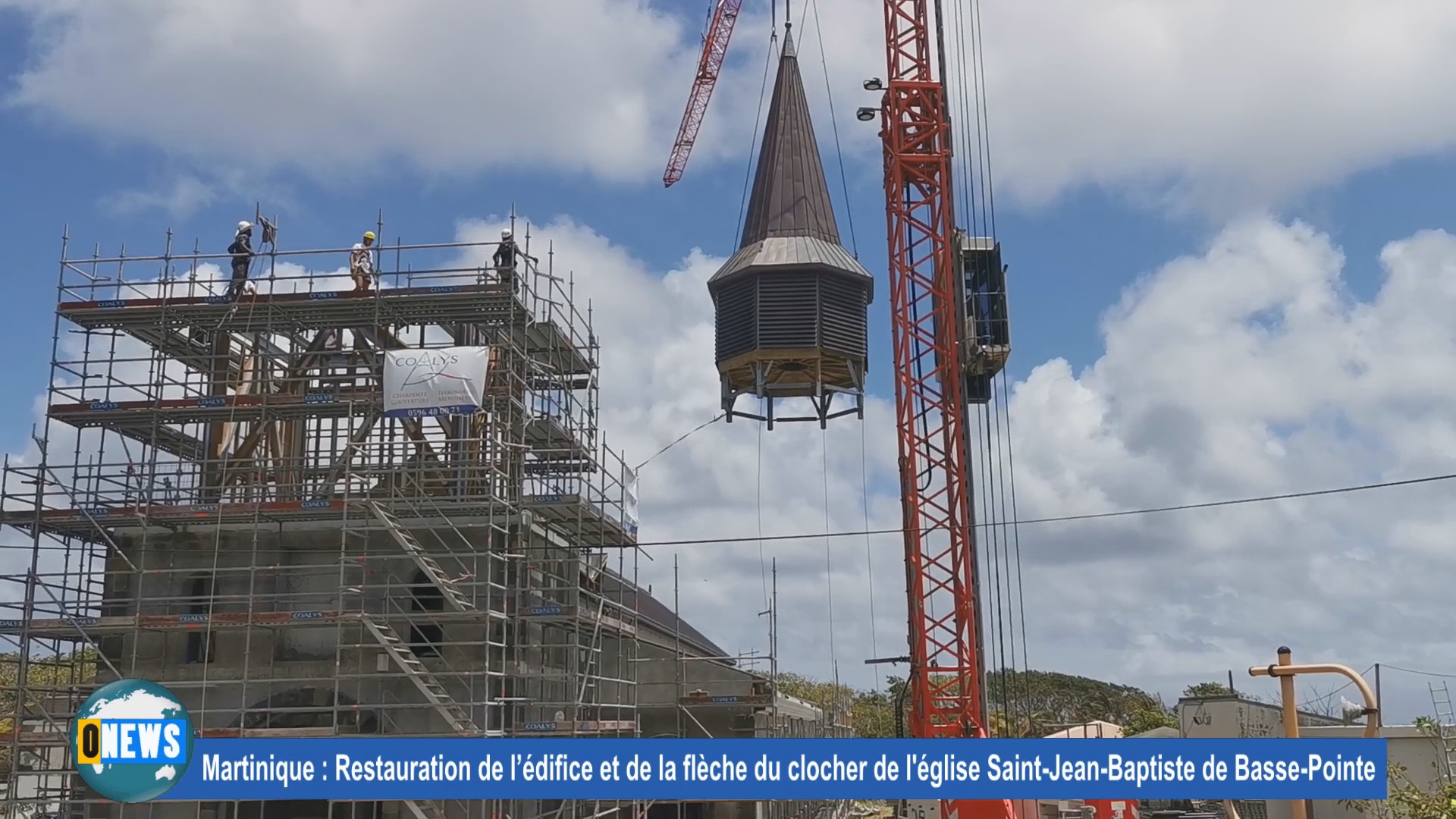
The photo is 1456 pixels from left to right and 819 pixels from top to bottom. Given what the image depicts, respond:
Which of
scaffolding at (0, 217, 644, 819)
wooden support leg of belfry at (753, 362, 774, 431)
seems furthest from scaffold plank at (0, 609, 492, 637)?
wooden support leg of belfry at (753, 362, 774, 431)

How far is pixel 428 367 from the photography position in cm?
2683

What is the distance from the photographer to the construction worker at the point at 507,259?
27688 mm

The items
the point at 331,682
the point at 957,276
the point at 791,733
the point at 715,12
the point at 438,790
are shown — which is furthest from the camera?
the point at 715,12

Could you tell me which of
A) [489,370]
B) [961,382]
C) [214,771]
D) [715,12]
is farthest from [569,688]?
[715,12]

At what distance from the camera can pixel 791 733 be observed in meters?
43.2

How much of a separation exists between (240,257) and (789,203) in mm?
15185

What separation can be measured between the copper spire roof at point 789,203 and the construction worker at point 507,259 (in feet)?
29.4

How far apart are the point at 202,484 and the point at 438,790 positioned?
1400 centimetres

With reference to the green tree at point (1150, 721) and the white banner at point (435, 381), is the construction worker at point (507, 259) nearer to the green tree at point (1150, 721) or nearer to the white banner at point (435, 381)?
the white banner at point (435, 381)

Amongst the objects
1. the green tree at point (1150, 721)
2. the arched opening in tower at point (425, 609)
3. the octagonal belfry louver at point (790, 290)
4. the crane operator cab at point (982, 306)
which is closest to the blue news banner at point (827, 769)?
the arched opening in tower at point (425, 609)

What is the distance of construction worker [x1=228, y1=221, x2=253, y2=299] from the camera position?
28.6 m

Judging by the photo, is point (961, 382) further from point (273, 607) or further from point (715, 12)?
point (715, 12)

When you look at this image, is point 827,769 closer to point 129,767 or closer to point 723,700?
point 129,767

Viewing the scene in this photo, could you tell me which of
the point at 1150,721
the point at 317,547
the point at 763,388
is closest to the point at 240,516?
the point at 317,547
